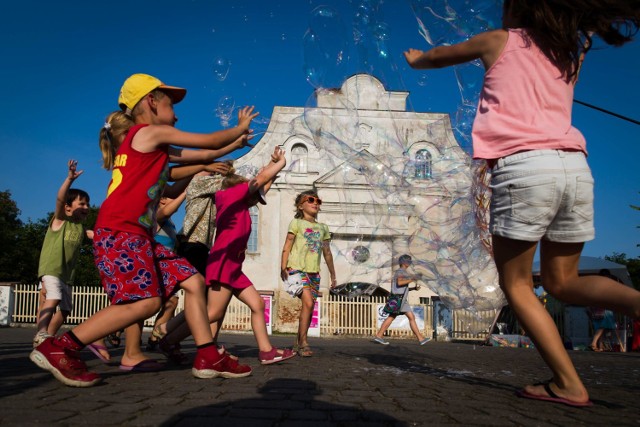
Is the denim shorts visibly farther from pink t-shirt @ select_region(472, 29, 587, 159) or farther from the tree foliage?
the tree foliage

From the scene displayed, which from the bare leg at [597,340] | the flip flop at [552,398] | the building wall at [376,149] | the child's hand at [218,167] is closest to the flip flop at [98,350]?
the child's hand at [218,167]

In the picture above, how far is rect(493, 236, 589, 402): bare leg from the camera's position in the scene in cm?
304

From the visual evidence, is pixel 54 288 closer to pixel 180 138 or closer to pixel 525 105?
pixel 180 138

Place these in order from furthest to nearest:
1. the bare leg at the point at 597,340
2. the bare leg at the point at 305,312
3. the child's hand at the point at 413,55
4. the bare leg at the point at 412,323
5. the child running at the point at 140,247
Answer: the bare leg at the point at 597,340
the bare leg at the point at 412,323
the bare leg at the point at 305,312
the child's hand at the point at 413,55
the child running at the point at 140,247

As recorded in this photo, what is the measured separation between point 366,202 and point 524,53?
4.75 metres

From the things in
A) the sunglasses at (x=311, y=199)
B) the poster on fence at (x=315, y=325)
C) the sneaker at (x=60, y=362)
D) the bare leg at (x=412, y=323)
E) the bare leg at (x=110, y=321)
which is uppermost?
the sunglasses at (x=311, y=199)

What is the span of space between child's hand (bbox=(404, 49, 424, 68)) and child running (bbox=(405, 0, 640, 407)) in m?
0.28

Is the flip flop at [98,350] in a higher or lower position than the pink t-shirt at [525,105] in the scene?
lower

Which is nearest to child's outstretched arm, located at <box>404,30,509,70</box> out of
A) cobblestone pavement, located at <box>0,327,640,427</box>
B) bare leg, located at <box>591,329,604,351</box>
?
cobblestone pavement, located at <box>0,327,640,427</box>

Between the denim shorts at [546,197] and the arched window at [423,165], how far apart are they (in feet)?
12.4

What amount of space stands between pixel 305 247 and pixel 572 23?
14.4 feet

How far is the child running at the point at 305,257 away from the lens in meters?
6.73

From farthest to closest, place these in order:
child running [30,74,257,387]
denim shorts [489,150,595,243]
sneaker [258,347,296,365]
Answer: sneaker [258,347,296,365], child running [30,74,257,387], denim shorts [489,150,595,243]

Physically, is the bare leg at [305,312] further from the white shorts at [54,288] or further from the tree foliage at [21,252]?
the tree foliage at [21,252]
